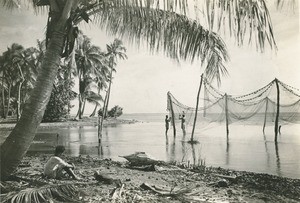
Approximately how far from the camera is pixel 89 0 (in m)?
4.39

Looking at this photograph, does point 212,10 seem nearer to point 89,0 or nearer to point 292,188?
point 89,0

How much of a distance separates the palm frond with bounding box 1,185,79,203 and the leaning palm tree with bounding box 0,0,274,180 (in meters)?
0.67

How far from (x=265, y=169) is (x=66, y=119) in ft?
73.9

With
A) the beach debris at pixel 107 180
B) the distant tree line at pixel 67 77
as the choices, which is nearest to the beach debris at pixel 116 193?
the beach debris at pixel 107 180

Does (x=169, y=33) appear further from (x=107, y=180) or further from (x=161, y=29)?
(x=107, y=180)

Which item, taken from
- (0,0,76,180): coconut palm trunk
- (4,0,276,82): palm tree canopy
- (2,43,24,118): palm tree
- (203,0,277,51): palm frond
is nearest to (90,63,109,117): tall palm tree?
(2,43,24,118): palm tree

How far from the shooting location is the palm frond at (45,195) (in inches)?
127

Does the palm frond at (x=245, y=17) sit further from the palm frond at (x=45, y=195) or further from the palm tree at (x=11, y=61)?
the palm tree at (x=11, y=61)

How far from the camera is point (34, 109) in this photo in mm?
3947

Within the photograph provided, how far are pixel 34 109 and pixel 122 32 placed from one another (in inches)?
93.7

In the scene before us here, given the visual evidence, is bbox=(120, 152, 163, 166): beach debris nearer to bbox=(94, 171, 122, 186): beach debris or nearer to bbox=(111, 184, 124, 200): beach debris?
bbox=(94, 171, 122, 186): beach debris

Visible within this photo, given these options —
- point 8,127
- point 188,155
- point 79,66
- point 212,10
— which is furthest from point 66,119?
point 212,10

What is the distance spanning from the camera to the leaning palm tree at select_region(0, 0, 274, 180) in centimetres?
336

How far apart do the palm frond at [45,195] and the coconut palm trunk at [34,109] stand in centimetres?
61
